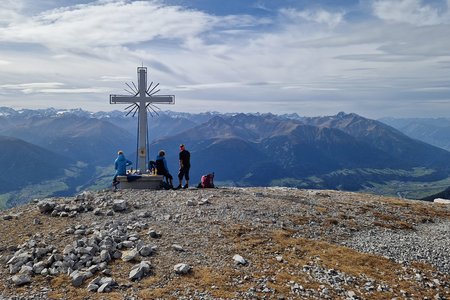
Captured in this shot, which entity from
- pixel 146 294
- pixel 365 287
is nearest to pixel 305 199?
pixel 365 287

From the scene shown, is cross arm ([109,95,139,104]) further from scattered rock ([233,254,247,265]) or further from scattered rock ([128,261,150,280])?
scattered rock ([233,254,247,265])

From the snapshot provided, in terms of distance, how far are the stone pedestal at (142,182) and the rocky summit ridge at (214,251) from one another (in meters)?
4.58

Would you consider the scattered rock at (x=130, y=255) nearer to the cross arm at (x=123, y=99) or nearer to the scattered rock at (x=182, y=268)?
the scattered rock at (x=182, y=268)

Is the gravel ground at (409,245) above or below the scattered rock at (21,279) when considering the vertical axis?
below

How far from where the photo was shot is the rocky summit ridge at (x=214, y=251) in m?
13.9

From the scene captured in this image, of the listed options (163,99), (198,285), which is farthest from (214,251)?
(163,99)

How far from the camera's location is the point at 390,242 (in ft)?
65.4

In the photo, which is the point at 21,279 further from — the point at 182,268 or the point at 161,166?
the point at 161,166

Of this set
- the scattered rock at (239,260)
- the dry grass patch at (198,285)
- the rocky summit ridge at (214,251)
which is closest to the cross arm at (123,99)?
the rocky summit ridge at (214,251)

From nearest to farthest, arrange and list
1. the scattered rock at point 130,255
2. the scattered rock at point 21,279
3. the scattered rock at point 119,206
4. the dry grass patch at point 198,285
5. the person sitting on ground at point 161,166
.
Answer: the dry grass patch at point 198,285, the scattered rock at point 21,279, the scattered rock at point 130,255, the scattered rock at point 119,206, the person sitting on ground at point 161,166

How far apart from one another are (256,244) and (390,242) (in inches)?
293

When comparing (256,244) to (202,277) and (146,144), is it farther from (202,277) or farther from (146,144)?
(146,144)

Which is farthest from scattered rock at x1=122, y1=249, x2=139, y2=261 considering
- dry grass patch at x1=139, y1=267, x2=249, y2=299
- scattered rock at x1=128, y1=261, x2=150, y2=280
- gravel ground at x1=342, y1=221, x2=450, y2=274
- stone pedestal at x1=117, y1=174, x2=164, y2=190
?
stone pedestal at x1=117, y1=174, x2=164, y2=190

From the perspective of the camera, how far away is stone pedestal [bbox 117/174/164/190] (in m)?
30.1
